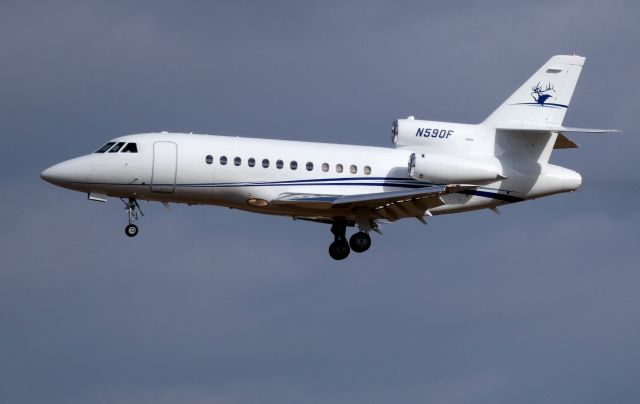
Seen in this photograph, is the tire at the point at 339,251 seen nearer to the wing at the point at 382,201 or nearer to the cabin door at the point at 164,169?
the wing at the point at 382,201

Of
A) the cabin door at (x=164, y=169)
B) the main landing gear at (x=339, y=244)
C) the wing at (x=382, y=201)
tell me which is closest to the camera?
the wing at (x=382, y=201)

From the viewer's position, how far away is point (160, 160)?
142 ft

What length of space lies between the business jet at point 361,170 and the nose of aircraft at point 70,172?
3cm

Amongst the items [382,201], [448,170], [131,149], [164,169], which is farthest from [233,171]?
[448,170]

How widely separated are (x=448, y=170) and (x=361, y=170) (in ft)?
9.32

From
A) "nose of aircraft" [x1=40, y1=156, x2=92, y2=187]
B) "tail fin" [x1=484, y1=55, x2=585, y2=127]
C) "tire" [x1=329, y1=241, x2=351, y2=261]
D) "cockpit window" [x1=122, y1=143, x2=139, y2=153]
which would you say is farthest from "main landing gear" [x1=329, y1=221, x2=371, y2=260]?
"nose of aircraft" [x1=40, y1=156, x2=92, y2=187]

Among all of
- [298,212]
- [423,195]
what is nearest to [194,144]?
[298,212]

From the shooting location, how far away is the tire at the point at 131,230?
4381 centimetres

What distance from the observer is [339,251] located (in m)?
46.5

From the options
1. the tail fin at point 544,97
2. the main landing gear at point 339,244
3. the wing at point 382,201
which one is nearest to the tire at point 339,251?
the main landing gear at point 339,244

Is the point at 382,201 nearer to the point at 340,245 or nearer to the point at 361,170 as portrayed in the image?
the point at 361,170

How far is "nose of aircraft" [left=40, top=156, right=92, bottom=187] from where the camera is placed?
1709 inches

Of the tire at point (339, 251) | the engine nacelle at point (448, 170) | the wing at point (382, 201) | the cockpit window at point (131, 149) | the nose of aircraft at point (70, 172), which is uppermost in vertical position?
the cockpit window at point (131, 149)

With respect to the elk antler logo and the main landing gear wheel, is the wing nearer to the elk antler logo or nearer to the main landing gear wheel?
the main landing gear wheel
